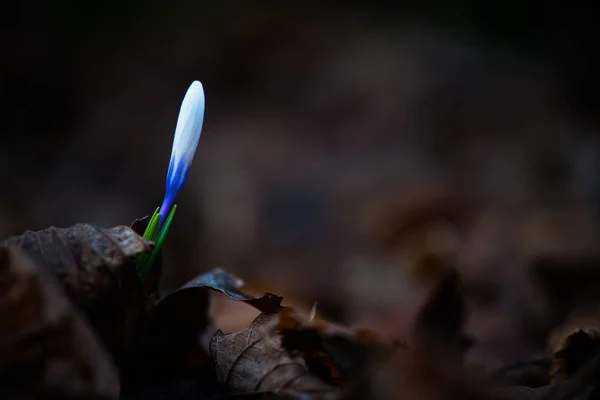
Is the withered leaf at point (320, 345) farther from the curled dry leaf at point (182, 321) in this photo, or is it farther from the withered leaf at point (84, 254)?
the withered leaf at point (84, 254)

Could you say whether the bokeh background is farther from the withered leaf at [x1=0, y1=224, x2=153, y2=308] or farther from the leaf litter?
the withered leaf at [x1=0, y1=224, x2=153, y2=308]

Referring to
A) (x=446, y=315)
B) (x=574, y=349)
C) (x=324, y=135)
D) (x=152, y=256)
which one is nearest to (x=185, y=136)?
(x=152, y=256)

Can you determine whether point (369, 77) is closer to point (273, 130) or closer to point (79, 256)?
point (273, 130)

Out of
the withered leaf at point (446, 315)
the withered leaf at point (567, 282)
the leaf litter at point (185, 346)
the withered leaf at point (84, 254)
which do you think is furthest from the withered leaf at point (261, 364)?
the withered leaf at point (567, 282)

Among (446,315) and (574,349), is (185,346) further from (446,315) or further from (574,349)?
(574,349)

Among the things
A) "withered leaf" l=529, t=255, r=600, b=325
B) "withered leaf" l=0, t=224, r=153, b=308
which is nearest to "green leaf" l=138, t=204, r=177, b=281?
"withered leaf" l=0, t=224, r=153, b=308
